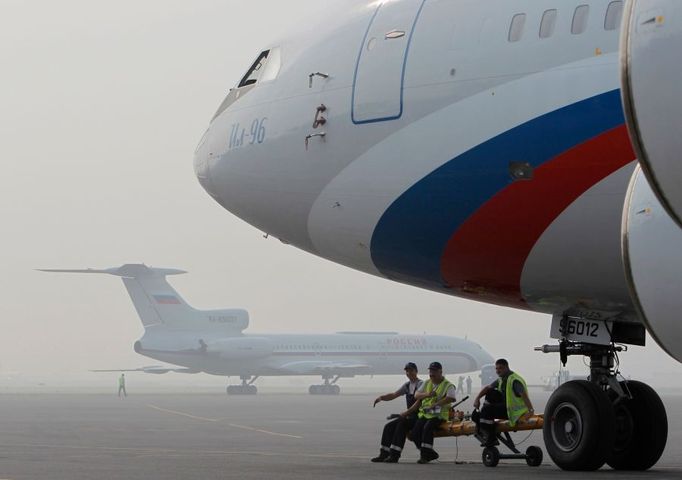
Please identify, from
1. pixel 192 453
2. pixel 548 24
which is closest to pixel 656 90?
pixel 548 24

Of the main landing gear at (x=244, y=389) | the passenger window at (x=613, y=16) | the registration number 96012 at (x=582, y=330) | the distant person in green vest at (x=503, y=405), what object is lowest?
the distant person in green vest at (x=503, y=405)

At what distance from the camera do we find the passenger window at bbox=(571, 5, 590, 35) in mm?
10992

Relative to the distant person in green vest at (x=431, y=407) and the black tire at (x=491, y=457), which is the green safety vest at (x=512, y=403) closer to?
the black tire at (x=491, y=457)

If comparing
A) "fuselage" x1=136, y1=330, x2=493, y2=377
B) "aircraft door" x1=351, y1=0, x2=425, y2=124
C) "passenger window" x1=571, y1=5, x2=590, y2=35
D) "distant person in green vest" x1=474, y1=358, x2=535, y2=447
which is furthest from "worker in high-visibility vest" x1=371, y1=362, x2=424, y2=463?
"fuselage" x1=136, y1=330, x2=493, y2=377

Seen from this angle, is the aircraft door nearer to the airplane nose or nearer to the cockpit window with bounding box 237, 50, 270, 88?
the cockpit window with bounding box 237, 50, 270, 88

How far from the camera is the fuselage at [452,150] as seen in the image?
11.1 meters

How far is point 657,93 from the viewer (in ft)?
21.4

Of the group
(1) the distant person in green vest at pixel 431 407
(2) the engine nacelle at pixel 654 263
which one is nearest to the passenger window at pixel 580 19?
(2) the engine nacelle at pixel 654 263

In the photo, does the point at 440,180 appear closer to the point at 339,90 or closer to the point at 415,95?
the point at 415,95

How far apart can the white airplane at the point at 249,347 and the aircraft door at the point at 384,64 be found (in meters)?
63.9

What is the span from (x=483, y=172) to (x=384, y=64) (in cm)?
170

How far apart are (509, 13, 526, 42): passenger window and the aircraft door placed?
128cm

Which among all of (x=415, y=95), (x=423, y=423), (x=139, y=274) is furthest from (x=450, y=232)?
(x=139, y=274)

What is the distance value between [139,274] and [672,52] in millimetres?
74354
